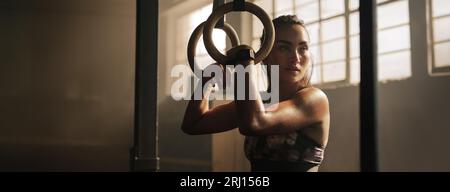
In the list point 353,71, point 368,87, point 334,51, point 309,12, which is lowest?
point 368,87

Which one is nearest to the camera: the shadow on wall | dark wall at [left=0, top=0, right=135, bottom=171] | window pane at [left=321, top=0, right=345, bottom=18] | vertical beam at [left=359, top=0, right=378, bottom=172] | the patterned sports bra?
vertical beam at [left=359, top=0, right=378, bottom=172]

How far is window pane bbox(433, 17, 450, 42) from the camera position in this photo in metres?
2.00

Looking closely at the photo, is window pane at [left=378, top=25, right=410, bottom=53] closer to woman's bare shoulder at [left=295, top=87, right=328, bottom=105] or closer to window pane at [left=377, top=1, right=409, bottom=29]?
window pane at [left=377, top=1, right=409, bottom=29]

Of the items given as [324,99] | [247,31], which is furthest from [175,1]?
[324,99]

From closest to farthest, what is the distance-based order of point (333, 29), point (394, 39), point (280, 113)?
point (280, 113), point (394, 39), point (333, 29)

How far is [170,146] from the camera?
3.23 m

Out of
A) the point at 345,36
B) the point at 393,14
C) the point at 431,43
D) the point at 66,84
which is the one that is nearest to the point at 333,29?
the point at 345,36

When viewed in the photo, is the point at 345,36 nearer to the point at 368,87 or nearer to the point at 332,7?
the point at 332,7

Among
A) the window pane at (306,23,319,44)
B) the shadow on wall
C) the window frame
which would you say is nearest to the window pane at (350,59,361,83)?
the window pane at (306,23,319,44)

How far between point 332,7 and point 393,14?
1.14 ft

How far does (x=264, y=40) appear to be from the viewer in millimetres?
562

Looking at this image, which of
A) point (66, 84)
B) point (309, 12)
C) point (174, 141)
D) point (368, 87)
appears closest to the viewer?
point (368, 87)

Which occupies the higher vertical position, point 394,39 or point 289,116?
point 394,39

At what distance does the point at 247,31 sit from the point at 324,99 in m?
2.23
